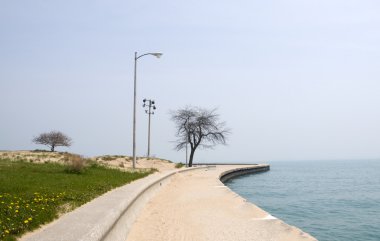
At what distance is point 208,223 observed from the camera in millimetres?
12422

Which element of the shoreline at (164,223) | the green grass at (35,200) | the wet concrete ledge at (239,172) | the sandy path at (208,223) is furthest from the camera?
the wet concrete ledge at (239,172)

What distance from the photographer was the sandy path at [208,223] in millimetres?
10531

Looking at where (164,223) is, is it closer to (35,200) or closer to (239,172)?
(35,200)

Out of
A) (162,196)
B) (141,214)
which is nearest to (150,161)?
(162,196)

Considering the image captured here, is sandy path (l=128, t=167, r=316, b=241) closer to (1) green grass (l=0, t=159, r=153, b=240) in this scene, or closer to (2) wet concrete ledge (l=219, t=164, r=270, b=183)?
(1) green grass (l=0, t=159, r=153, b=240)

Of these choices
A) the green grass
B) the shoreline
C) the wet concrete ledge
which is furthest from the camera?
the wet concrete ledge

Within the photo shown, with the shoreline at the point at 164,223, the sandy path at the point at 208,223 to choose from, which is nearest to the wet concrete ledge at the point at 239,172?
the sandy path at the point at 208,223

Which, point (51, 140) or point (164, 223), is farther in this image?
point (51, 140)

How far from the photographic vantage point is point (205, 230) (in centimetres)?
1138

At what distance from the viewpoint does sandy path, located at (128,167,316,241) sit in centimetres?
1053

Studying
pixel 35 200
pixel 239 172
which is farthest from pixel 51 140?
pixel 35 200

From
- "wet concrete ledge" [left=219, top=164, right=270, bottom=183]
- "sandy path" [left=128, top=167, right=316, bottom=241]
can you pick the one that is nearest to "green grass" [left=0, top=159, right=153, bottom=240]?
"sandy path" [left=128, top=167, right=316, bottom=241]

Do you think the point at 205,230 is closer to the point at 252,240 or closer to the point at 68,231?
the point at 252,240

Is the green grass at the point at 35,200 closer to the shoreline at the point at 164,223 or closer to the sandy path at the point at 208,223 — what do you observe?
the shoreline at the point at 164,223
